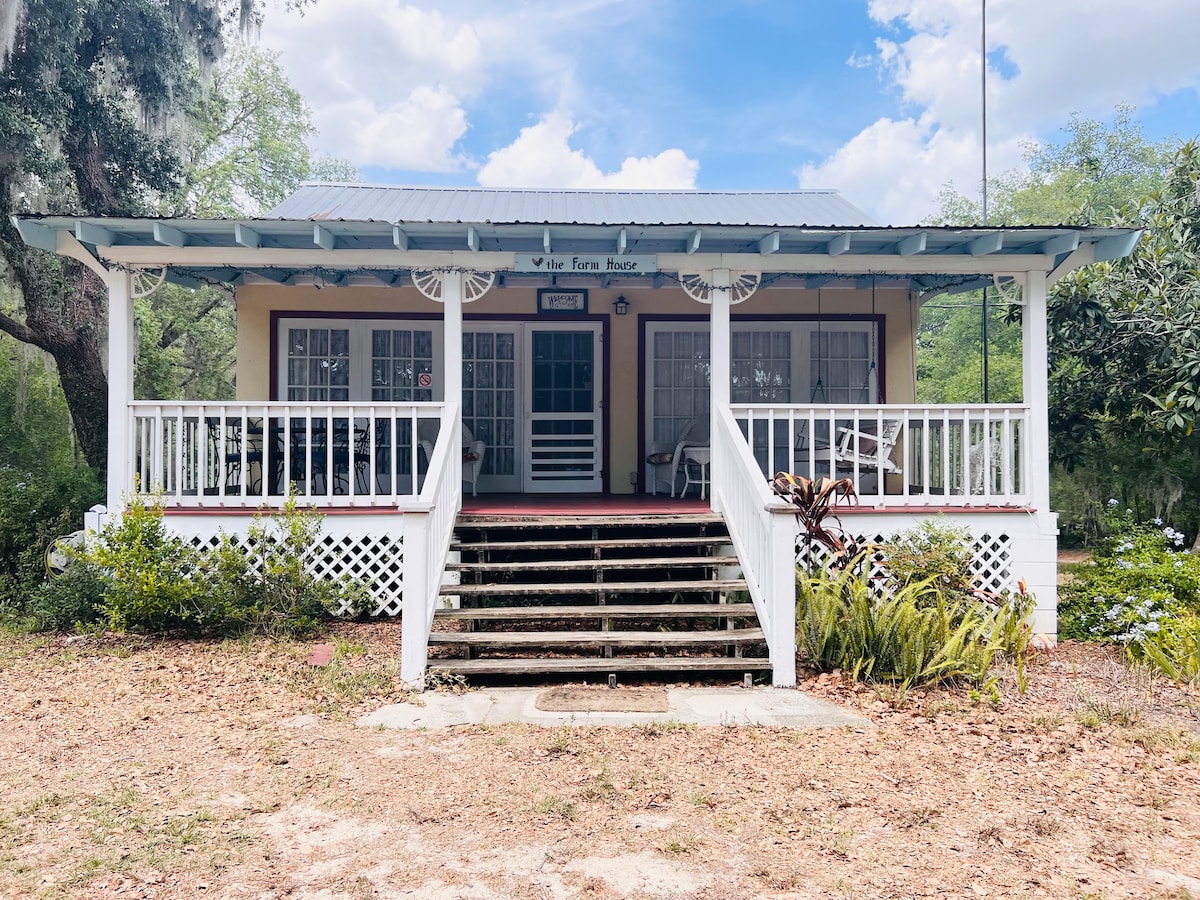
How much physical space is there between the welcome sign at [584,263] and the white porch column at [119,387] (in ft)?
10.5

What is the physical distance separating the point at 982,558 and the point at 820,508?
1575 millimetres

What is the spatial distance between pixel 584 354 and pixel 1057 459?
527cm

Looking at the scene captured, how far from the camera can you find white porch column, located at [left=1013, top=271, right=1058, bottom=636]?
21.7ft

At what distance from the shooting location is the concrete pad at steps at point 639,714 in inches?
178

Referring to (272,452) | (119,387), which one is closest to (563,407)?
(272,452)

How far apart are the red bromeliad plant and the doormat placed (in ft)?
6.21

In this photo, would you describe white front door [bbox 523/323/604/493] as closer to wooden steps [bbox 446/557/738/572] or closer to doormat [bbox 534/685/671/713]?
wooden steps [bbox 446/557/738/572]

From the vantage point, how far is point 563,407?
9602 mm

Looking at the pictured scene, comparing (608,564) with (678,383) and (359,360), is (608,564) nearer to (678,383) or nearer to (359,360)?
(678,383)

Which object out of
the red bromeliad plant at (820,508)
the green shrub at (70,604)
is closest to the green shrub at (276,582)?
the green shrub at (70,604)

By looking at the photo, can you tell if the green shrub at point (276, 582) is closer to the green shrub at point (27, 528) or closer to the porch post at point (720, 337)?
the green shrub at point (27, 528)

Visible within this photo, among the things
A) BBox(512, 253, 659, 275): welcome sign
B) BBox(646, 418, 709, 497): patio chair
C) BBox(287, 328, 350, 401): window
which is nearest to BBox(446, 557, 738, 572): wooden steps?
BBox(512, 253, 659, 275): welcome sign

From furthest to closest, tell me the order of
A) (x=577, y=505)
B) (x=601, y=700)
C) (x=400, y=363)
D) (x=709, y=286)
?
(x=400, y=363), (x=577, y=505), (x=709, y=286), (x=601, y=700)

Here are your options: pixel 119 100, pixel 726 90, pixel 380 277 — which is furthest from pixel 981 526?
pixel 726 90
